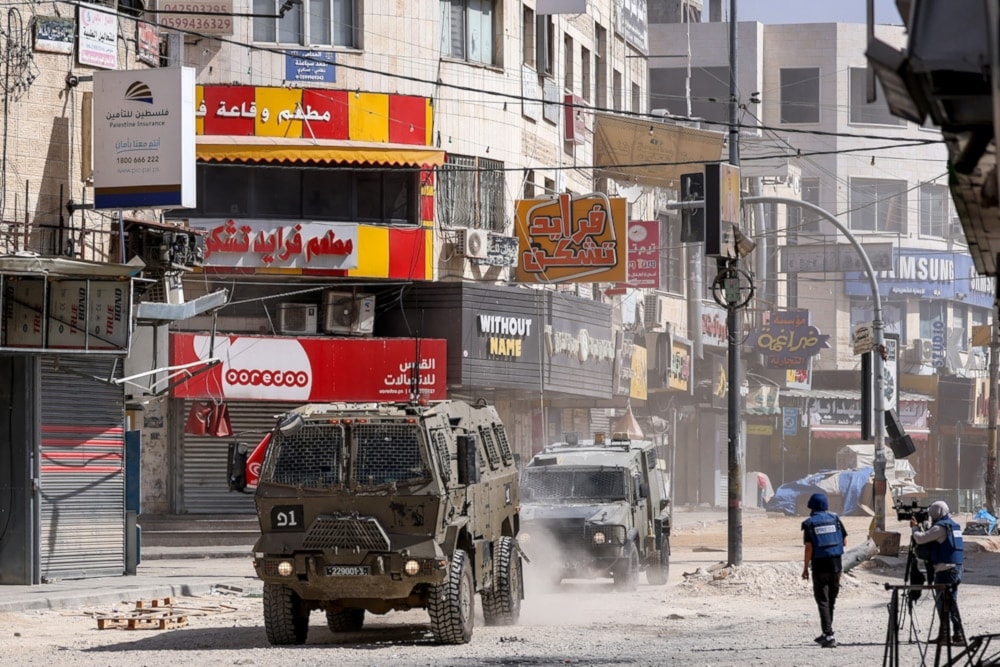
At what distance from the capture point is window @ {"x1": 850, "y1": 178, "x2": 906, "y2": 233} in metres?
79.8

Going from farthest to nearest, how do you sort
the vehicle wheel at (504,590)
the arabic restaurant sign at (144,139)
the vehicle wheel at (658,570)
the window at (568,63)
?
the window at (568,63)
the vehicle wheel at (658,570)
the arabic restaurant sign at (144,139)
the vehicle wheel at (504,590)

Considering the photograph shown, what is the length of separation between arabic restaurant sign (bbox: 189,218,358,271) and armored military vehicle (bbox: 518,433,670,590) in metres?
8.39

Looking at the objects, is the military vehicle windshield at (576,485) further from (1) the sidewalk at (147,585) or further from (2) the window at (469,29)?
(2) the window at (469,29)

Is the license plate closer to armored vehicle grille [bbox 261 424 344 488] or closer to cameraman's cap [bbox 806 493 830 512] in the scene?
armored vehicle grille [bbox 261 424 344 488]

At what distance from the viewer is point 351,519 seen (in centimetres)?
1650

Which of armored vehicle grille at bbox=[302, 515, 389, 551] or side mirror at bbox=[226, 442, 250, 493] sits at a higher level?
side mirror at bbox=[226, 442, 250, 493]

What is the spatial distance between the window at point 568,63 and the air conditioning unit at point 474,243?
802 cm

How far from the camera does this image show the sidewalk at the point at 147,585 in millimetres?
22297

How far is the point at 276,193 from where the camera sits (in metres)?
33.9

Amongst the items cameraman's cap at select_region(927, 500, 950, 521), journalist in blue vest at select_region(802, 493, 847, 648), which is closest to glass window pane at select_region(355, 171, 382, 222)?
journalist in blue vest at select_region(802, 493, 847, 648)

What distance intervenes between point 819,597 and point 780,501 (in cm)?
4016

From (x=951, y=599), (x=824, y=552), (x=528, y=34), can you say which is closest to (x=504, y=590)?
(x=824, y=552)

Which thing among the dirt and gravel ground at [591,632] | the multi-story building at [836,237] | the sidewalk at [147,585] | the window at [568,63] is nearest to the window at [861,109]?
the multi-story building at [836,237]

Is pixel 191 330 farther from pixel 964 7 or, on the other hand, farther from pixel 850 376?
pixel 850 376
